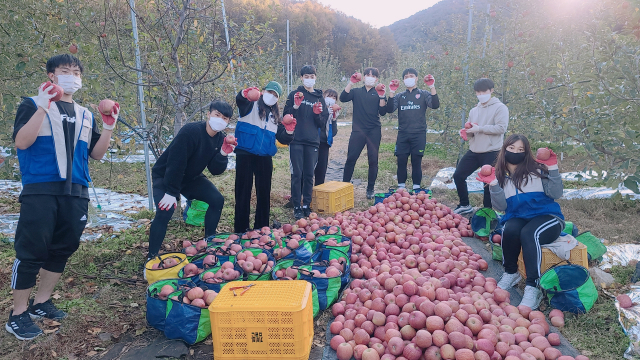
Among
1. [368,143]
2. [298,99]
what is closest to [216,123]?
[298,99]

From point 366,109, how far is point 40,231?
4822mm

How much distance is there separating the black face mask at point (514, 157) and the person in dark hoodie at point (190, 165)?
256cm

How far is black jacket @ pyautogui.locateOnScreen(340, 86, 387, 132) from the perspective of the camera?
255 inches

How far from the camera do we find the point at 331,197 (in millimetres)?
5828

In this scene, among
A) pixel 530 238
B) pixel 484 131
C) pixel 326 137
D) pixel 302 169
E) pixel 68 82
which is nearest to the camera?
pixel 68 82

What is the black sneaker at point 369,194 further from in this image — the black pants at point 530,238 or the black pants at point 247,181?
the black pants at point 530,238

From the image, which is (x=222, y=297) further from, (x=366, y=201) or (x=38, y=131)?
(x=366, y=201)

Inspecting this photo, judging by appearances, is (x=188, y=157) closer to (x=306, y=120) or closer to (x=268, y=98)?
(x=268, y=98)

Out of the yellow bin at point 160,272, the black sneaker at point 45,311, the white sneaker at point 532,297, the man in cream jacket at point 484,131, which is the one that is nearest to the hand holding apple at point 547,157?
the white sneaker at point 532,297

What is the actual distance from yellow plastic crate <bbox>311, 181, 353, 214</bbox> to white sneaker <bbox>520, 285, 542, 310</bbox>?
3.10 metres

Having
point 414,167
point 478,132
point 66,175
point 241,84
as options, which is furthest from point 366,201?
point 66,175

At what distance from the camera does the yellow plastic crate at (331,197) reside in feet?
19.2

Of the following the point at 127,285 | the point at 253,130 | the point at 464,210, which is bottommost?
the point at 127,285

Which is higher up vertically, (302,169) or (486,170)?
(486,170)
